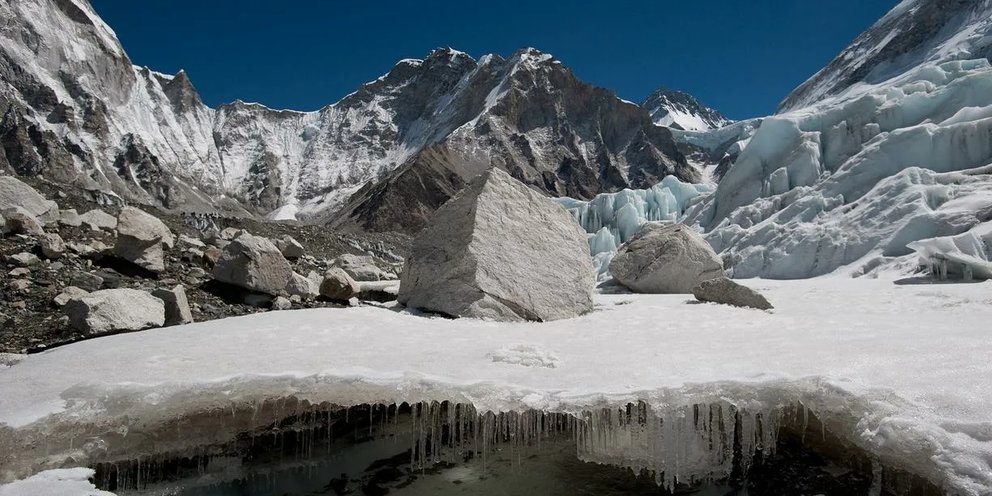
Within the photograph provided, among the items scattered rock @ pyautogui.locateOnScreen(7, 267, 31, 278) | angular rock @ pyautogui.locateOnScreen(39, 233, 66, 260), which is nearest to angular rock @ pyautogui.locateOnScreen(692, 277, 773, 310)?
scattered rock @ pyautogui.locateOnScreen(7, 267, 31, 278)

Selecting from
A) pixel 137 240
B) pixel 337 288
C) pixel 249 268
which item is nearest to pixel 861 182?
pixel 337 288

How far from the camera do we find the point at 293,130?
152875 millimetres

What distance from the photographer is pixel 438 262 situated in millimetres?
8273

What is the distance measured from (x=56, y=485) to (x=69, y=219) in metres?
10.0

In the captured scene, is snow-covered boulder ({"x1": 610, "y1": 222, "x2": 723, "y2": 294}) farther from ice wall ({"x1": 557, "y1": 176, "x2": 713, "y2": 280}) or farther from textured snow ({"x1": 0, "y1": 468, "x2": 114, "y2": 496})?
ice wall ({"x1": 557, "y1": 176, "x2": 713, "y2": 280})

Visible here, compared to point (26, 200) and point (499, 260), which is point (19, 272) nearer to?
point (26, 200)

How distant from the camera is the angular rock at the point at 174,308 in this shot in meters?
7.61

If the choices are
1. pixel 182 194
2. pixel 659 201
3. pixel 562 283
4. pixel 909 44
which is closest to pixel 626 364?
pixel 562 283

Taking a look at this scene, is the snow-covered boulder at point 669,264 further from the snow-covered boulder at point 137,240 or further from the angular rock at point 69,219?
the angular rock at point 69,219

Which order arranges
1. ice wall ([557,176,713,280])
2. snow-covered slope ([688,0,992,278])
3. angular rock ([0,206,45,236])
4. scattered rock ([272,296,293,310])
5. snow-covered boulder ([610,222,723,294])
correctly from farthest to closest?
ice wall ([557,176,713,280]) → snow-covered slope ([688,0,992,278]) → snow-covered boulder ([610,222,723,294]) → angular rock ([0,206,45,236]) → scattered rock ([272,296,293,310])

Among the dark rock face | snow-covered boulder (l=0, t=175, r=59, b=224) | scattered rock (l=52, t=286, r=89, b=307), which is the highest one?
the dark rock face

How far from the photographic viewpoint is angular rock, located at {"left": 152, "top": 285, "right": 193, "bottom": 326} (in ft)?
25.0

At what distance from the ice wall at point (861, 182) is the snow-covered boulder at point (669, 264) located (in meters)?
6.19

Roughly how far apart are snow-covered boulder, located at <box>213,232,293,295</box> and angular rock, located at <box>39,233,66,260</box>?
2.45 m
